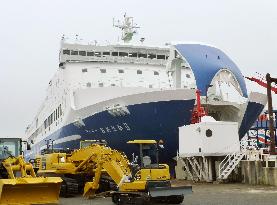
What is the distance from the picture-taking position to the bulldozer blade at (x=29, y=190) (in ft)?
39.4

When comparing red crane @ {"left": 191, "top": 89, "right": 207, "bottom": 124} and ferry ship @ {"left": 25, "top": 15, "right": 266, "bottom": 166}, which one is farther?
ferry ship @ {"left": 25, "top": 15, "right": 266, "bottom": 166}

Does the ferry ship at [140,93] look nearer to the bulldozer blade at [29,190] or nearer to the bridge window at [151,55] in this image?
the bridge window at [151,55]

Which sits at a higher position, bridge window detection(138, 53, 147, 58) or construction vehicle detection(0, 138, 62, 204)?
bridge window detection(138, 53, 147, 58)

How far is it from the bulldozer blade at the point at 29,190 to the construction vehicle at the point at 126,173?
6.11ft

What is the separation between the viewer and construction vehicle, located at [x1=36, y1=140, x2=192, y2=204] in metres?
11.8

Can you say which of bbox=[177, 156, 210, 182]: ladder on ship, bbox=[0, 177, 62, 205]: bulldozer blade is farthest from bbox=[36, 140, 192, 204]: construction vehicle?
bbox=[177, 156, 210, 182]: ladder on ship

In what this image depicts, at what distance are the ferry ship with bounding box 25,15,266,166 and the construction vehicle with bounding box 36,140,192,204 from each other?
7443 mm

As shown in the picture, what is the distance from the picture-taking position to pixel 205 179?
21219 mm

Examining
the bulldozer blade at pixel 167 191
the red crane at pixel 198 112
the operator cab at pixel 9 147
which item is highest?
the red crane at pixel 198 112

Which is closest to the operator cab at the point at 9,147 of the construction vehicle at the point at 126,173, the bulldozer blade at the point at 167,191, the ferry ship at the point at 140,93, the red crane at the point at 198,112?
the construction vehicle at the point at 126,173

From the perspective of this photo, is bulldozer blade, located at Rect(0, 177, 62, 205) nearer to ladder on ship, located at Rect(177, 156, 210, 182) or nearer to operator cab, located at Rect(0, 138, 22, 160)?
operator cab, located at Rect(0, 138, 22, 160)

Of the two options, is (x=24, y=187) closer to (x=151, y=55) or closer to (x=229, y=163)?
(x=229, y=163)

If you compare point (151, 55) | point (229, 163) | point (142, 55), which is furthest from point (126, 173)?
point (151, 55)

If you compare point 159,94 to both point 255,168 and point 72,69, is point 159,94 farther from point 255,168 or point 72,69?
point 72,69
